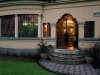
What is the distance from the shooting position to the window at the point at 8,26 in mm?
24859

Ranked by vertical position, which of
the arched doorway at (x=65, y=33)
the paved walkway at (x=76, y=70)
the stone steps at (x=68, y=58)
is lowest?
the paved walkway at (x=76, y=70)

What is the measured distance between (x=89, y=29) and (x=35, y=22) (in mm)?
5482

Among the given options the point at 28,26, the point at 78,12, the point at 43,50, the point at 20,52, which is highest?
the point at 78,12

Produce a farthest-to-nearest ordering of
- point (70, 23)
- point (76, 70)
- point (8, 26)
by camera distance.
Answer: point (8, 26)
point (70, 23)
point (76, 70)

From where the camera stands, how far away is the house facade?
2198cm

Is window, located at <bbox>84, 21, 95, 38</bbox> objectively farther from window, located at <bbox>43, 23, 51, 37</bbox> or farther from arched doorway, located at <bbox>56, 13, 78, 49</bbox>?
window, located at <bbox>43, 23, 51, 37</bbox>

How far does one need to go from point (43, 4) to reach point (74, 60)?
6781 mm

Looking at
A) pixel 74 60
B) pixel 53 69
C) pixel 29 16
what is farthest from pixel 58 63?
pixel 29 16

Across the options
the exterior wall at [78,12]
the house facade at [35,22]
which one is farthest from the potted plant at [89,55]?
the exterior wall at [78,12]

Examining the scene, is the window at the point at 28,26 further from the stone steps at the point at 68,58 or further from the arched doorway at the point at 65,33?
the stone steps at the point at 68,58

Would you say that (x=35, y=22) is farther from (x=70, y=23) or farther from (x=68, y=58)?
(x=68, y=58)

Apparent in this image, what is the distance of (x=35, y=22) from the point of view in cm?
2403

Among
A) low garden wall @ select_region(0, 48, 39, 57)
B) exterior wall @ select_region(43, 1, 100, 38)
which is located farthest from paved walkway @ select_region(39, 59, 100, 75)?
low garden wall @ select_region(0, 48, 39, 57)

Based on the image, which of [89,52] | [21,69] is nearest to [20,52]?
[21,69]
